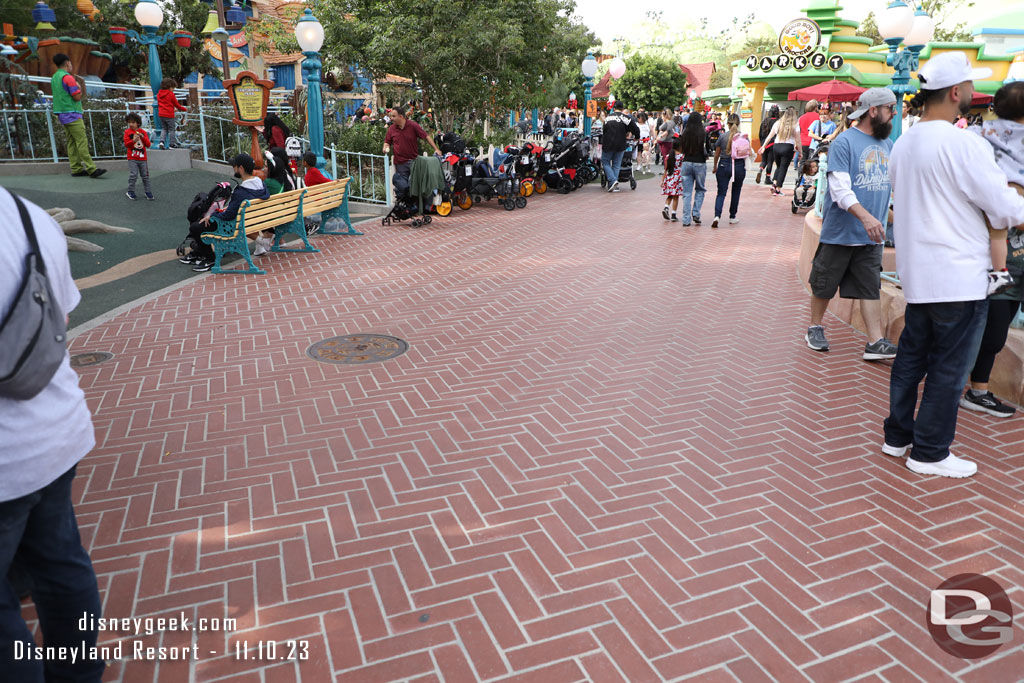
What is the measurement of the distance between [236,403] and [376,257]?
15.3ft

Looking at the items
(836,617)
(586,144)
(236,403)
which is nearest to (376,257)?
(236,403)

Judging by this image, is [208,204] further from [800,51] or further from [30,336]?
[800,51]

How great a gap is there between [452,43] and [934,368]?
13.6 meters

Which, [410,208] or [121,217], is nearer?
[121,217]

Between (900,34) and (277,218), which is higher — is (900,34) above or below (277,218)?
above

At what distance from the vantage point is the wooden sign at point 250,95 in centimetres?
1264

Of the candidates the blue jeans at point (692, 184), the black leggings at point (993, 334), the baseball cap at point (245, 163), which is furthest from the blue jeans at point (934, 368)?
the blue jeans at point (692, 184)

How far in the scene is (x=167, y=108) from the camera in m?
14.4

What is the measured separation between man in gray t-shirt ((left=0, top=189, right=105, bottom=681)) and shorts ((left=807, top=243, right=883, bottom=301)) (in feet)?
16.5

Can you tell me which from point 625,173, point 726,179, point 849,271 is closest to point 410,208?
point 726,179

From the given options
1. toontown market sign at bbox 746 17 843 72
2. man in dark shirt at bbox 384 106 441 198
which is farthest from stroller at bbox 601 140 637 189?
toontown market sign at bbox 746 17 843 72

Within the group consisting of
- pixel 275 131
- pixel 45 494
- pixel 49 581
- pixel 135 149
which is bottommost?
pixel 49 581

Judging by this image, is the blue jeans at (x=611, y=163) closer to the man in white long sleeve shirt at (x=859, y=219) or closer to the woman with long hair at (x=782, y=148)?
the woman with long hair at (x=782, y=148)

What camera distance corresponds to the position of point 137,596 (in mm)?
2881
